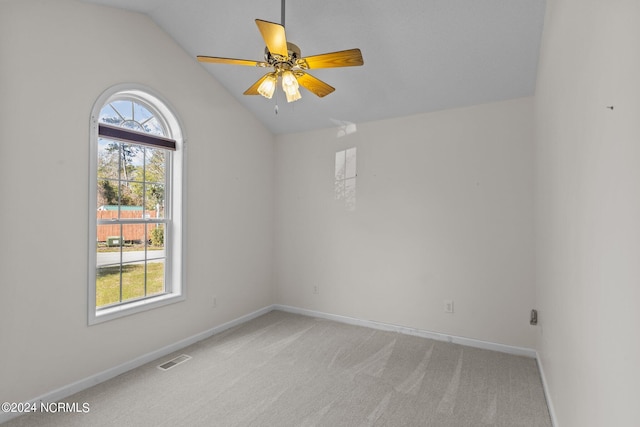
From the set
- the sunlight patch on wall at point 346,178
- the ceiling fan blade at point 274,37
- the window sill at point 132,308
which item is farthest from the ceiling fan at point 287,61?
the window sill at point 132,308

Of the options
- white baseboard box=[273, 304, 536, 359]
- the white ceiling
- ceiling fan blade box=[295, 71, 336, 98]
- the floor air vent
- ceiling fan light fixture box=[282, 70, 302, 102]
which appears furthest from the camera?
white baseboard box=[273, 304, 536, 359]

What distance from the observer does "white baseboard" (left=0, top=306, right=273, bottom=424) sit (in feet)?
7.20

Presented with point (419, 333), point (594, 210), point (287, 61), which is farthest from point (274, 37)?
point (419, 333)

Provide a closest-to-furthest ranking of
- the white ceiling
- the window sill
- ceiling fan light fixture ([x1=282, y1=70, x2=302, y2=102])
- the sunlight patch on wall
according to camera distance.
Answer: ceiling fan light fixture ([x1=282, y1=70, x2=302, y2=102]) < the white ceiling < the window sill < the sunlight patch on wall

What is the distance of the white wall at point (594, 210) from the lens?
0.83 m

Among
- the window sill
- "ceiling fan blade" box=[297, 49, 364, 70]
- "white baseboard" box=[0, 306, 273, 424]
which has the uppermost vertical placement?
"ceiling fan blade" box=[297, 49, 364, 70]

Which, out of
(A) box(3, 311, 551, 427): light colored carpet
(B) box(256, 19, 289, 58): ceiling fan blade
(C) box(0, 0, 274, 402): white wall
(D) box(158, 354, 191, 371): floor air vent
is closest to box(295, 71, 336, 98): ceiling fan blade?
(B) box(256, 19, 289, 58): ceiling fan blade

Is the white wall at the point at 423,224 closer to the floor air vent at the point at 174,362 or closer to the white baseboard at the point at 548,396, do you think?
the white baseboard at the point at 548,396

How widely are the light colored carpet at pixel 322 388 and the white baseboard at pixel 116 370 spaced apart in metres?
0.06

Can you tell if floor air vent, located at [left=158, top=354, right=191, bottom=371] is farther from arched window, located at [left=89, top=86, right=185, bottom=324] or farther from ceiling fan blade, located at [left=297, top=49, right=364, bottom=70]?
ceiling fan blade, located at [left=297, top=49, right=364, bottom=70]

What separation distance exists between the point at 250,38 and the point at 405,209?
2286 millimetres

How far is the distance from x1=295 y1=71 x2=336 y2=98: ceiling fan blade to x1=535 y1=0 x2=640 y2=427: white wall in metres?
1.42

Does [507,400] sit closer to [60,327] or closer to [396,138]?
[396,138]

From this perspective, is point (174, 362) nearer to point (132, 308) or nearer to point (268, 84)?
point (132, 308)
